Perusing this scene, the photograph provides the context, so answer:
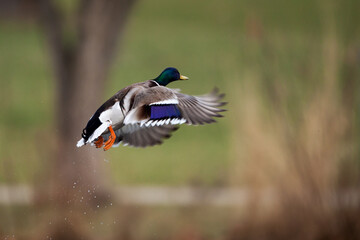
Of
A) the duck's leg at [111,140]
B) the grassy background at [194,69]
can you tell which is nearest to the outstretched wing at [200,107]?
the duck's leg at [111,140]

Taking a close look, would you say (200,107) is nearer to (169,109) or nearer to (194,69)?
(169,109)

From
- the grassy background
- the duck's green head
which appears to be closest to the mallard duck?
the duck's green head

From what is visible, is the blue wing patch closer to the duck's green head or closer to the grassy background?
the duck's green head

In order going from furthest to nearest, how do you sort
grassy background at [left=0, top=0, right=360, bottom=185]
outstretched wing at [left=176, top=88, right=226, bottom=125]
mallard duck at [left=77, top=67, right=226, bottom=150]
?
grassy background at [left=0, top=0, right=360, bottom=185], outstretched wing at [left=176, top=88, right=226, bottom=125], mallard duck at [left=77, top=67, right=226, bottom=150]

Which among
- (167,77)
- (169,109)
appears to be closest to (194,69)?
(167,77)

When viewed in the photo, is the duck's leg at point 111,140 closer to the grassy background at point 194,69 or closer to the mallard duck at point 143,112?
the mallard duck at point 143,112

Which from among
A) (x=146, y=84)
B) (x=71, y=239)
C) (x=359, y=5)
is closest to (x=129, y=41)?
(x=359, y=5)

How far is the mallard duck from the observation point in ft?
4.75

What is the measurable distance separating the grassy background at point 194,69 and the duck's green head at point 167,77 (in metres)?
0.89

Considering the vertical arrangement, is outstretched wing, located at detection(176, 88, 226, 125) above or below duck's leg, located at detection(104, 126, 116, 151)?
above

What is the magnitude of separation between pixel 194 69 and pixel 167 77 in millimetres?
13821

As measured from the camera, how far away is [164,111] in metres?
1.51

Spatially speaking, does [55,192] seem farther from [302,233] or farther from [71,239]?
[302,233]

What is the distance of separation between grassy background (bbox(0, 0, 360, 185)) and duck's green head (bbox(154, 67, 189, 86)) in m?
0.89
